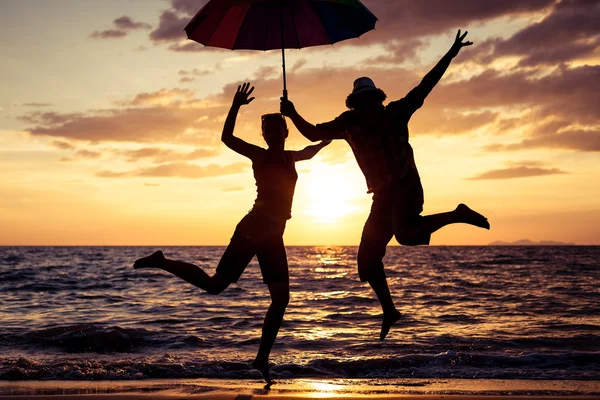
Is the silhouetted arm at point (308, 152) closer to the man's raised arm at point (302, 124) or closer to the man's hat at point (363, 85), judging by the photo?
the man's raised arm at point (302, 124)

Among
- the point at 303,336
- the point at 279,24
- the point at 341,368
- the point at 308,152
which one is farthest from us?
the point at 303,336

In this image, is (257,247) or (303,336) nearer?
(257,247)

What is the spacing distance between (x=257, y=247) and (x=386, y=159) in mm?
1748

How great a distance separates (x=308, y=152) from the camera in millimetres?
7391

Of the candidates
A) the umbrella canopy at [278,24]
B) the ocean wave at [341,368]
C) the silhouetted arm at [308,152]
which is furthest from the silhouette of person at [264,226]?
the ocean wave at [341,368]

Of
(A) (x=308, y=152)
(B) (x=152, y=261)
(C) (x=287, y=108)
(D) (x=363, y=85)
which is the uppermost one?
(D) (x=363, y=85)

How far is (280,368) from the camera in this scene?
10.4m

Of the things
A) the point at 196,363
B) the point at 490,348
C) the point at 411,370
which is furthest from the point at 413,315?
the point at 196,363

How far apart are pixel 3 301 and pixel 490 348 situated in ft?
52.1

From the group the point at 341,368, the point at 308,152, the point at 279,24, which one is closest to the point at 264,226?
the point at 308,152

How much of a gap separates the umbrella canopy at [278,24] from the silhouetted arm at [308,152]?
1.14 metres

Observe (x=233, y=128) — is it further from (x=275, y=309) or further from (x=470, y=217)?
(x=470, y=217)

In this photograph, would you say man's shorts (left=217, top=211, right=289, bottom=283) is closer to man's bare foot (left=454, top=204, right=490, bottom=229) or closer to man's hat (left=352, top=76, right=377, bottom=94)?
man's hat (left=352, top=76, right=377, bottom=94)

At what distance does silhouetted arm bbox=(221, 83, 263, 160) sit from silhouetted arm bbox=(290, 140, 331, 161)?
1.46 feet
